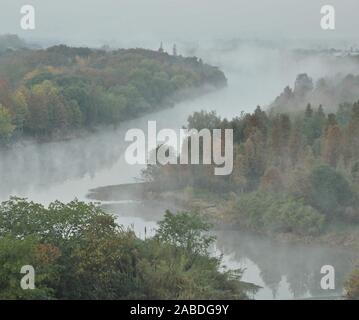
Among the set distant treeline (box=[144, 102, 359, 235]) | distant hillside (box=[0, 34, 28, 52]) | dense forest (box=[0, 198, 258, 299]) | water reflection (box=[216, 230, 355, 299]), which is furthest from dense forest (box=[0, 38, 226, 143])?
dense forest (box=[0, 198, 258, 299])

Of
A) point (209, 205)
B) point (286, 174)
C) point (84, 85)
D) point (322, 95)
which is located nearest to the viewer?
point (209, 205)

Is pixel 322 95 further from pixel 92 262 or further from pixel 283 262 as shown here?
pixel 92 262

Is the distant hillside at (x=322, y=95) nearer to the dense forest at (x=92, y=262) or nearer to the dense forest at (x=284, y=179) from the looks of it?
the dense forest at (x=284, y=179)

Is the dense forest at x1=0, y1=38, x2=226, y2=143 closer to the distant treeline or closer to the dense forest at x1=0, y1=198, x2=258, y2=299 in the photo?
the distant treeline

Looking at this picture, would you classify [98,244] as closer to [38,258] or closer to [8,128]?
[38,258]

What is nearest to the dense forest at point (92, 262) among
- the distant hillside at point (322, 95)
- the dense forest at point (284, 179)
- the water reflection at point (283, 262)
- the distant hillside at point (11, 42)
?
the water reflection at point (283, 262)

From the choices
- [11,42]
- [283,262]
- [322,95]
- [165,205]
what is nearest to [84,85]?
[322,95]
